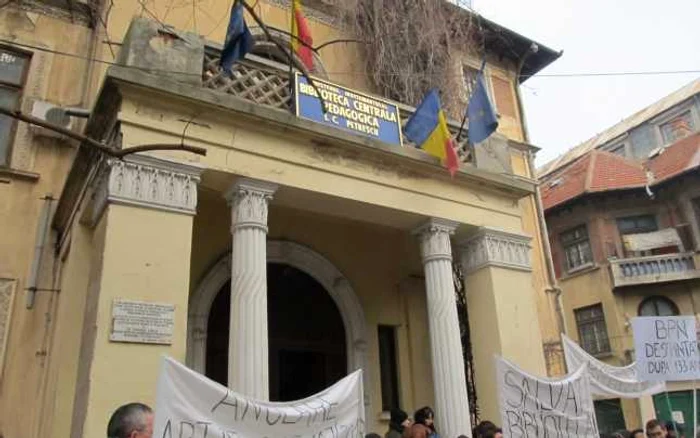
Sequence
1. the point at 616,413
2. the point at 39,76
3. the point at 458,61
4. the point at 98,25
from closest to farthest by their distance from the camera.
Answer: the point at 39,76 < the point at 98,25 < the point at 458,61 < the point at 616,413

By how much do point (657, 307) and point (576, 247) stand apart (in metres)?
3.74

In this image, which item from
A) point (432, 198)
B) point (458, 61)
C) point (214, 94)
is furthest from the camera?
point (458, 61)

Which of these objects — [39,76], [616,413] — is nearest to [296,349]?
[39,76]

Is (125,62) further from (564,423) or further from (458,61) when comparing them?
(458,61)

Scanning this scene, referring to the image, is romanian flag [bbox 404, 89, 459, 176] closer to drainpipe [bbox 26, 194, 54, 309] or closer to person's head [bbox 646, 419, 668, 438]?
person's head [bbox 646, 419, 668, 438]

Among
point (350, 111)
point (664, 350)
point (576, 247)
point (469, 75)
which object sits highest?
point (469, 75)

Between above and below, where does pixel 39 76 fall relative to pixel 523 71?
below

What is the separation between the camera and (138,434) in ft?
9.41

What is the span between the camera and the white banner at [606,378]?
316 inches

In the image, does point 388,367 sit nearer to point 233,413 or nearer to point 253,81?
point 253,81

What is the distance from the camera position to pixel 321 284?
996cm

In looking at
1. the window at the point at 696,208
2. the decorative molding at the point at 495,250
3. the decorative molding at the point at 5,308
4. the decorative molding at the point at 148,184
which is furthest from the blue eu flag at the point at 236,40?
the window at the point at 696,208

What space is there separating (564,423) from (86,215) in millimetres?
5730

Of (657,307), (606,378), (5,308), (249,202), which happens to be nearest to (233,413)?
(249,202)
